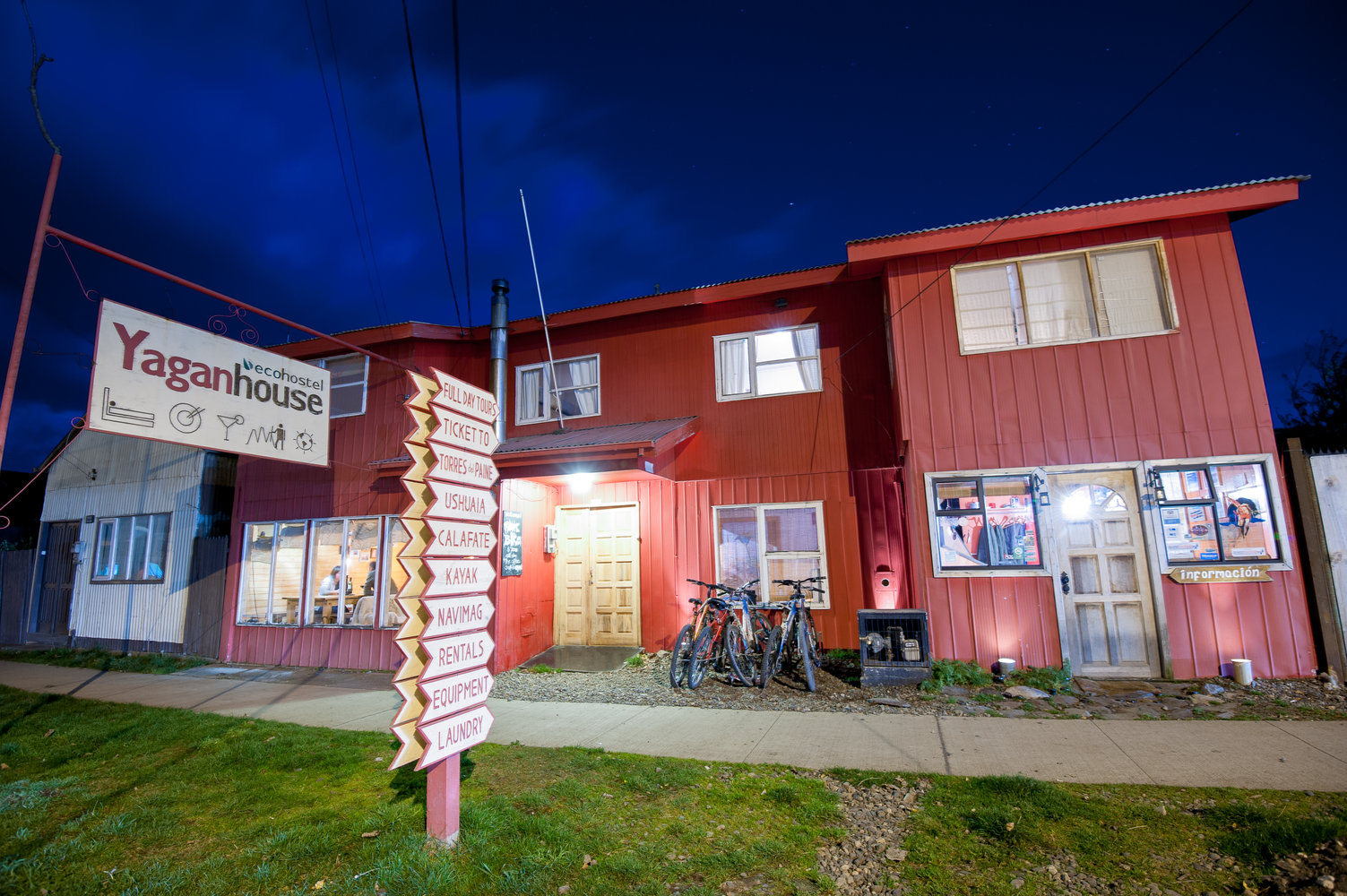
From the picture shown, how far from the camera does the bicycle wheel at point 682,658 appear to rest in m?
7.45

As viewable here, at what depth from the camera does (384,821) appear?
12.4ft

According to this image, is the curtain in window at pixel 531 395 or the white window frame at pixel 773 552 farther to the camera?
the curtain in window at pixel 531 395

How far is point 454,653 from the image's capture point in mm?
3586

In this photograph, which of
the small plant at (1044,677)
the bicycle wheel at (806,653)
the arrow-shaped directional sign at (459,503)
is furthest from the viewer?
the bicycle wheel at (806,653)

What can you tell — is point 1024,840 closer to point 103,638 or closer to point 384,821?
point 384,821

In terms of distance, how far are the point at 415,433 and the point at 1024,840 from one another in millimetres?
4120

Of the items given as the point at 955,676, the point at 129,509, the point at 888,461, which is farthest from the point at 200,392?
the point at 129,509

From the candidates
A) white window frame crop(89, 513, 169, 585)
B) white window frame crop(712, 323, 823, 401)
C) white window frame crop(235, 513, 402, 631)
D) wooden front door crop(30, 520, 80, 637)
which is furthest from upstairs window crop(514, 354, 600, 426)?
wooden front door crop(30, 520, 80, 637)

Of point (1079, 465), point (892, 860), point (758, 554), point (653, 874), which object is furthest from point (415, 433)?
point (1079, 465)

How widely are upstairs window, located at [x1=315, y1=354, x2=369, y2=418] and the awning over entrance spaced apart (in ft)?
12.6

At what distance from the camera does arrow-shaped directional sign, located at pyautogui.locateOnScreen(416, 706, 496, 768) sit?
3.28 metres

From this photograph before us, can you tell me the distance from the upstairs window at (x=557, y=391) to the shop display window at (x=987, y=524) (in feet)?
20.1

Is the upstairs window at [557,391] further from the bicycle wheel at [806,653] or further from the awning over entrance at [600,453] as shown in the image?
the bicycle wheel at [806,653]

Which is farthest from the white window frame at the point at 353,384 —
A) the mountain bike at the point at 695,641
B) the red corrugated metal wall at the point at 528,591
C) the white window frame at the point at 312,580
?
the mountain bike at the point at 695,641
